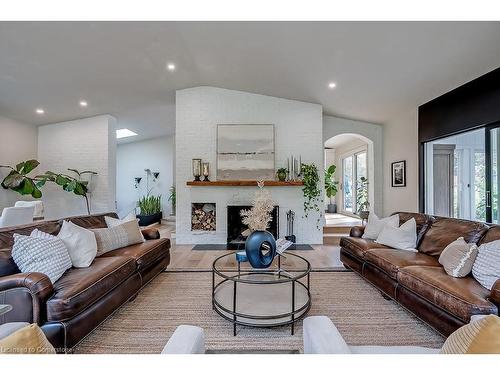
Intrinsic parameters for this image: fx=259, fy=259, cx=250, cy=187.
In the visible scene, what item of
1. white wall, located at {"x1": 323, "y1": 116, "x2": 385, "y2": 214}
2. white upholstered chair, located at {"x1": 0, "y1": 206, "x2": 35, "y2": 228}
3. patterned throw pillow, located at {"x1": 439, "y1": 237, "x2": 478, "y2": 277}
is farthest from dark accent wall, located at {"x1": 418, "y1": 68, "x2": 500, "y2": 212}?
white upholstered chair, located at {"x1": 0, "y1": 206, "x2": 35, "y2": 228}

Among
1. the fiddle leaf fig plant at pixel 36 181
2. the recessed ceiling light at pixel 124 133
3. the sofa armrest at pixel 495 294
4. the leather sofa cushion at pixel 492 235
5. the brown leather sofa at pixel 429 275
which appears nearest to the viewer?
the sofa armrest at pixel 495 294

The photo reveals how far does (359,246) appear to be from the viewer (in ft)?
10.4

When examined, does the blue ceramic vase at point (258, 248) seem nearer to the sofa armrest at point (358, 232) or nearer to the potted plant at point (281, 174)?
the sofa armrest at point (358, 232)

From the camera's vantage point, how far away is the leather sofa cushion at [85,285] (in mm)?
1675

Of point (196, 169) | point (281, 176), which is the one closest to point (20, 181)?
point (196, 169)

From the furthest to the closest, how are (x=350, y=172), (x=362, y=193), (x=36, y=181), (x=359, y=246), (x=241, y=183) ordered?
1. (x=350, y=172)
2. (x=362, y=193)
3. (x=36, y=181)
4. (x=241, y=183)
5. (x=359, y=246)

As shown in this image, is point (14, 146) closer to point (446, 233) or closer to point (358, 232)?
point (358, 232)

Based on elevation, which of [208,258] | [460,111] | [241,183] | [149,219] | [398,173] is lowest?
[208,258]

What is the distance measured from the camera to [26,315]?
163 centimetres

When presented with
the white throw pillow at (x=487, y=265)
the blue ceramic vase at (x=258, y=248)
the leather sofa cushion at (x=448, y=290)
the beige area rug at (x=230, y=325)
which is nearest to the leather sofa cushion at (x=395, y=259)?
the leather sofa cushion at (x=448, y=290)

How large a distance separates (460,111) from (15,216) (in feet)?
22.3

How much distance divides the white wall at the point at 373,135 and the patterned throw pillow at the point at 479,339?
218 inches
